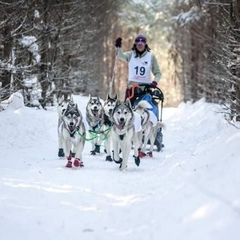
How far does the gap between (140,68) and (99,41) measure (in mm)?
19165

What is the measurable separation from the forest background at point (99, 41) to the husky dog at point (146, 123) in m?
1.71

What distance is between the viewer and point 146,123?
900 cm

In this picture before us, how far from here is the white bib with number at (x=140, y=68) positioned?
9.06 m

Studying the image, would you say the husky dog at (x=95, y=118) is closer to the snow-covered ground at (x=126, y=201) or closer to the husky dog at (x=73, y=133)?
the husky dog at (x=73, y=133)

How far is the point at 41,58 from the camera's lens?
660 inches

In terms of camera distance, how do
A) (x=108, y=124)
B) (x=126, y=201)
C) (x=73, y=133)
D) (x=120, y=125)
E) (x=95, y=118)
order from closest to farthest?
(x=126, y=201), (x=120, y=125), (x=73, y=133), (x=108, y=124), (x=95, y=118)

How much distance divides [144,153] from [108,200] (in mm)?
4290

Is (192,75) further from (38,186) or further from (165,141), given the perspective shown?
(38,186)

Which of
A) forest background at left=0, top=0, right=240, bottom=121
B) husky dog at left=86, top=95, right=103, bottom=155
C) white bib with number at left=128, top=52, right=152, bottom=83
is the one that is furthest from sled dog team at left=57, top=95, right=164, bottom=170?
forest background at left=0, top=0, right=240, bottom=121

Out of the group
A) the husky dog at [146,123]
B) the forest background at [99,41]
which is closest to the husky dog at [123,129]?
the husky dog at [146,123]

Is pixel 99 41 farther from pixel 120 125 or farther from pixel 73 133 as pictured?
pixel 120 125

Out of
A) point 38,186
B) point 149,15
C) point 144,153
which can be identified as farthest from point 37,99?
point 149,15

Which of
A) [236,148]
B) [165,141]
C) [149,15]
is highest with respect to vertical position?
[149,15]

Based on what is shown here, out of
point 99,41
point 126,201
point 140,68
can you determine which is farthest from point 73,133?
point 99,41
